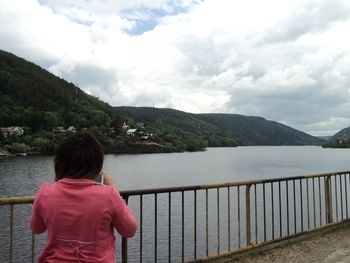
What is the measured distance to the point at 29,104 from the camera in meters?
144

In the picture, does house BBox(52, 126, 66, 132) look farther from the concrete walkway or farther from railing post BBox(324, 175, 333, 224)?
the concrete walkway

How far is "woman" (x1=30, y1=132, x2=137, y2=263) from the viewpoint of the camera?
224cm

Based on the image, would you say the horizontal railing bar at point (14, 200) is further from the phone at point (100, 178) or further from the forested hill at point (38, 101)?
the forested hill at point (38, 101)

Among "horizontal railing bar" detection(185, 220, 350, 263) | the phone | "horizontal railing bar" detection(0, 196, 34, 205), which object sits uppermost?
the phone

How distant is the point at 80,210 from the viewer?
2232 mm

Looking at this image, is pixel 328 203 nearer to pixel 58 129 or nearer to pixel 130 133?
pixel 58 129

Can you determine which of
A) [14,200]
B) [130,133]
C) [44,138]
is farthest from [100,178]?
[130,133]

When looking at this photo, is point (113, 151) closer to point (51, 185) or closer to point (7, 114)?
point (7, 114)

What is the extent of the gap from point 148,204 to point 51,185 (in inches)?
985

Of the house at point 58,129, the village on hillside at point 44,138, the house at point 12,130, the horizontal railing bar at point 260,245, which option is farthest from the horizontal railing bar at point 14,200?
the house at point 58,129

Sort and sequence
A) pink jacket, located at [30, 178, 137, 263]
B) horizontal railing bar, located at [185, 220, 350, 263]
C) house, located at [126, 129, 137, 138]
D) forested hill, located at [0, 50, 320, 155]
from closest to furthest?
pink jacket, located at [30, 178, 137, 263] → horizontal railing bar, located at [185, 220, 350, 263] → forested hill, located at [0, 50, 320, 155] → house, located at [126, 129, 137, 138]

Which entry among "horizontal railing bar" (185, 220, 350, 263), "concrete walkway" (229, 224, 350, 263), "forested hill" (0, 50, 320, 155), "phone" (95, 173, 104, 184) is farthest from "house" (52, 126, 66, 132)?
"phone" (95, 173, 104, 184)

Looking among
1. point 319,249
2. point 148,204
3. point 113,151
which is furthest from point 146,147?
point 319,249

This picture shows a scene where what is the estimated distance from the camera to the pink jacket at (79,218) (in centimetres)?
224
